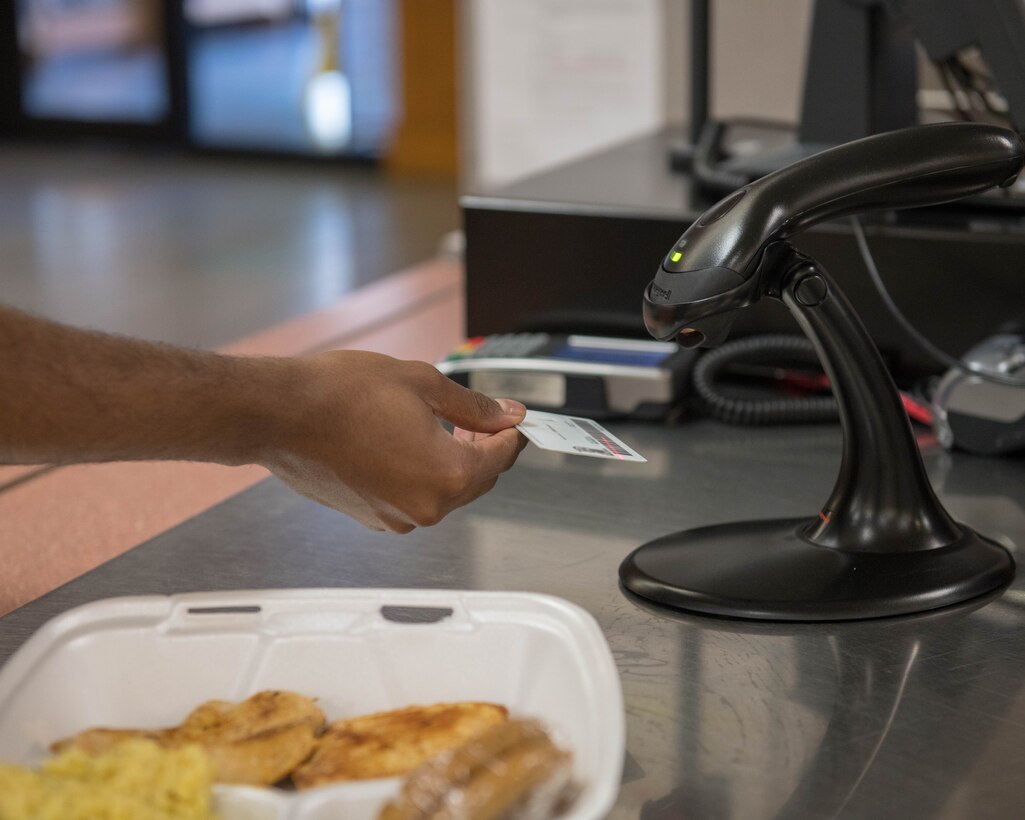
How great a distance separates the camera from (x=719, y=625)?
75 centimetres

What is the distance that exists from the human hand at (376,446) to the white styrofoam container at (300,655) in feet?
0.22

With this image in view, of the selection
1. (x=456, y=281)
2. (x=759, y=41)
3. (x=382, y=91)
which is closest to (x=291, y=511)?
(x=456, y=281)

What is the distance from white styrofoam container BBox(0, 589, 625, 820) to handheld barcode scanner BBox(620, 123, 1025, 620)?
0.17 m

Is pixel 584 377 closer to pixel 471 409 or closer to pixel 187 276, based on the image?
pixel 471 409

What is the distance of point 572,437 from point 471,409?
62mm

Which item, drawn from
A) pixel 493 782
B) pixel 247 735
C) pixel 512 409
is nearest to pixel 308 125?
pixel 512 409

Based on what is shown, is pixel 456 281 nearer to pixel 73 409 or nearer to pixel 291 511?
pixel 291 511

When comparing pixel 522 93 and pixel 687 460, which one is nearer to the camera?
pixel 687 460

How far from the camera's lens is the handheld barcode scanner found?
720 millimetres

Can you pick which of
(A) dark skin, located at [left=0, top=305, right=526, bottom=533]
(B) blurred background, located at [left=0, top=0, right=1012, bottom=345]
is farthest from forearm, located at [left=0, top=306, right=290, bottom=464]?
(B) blurred background, located at [left=0, top=0, right=1012, bottom=345]

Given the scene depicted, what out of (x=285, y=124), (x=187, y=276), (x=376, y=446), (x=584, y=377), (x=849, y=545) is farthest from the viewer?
(x=285, y=124)

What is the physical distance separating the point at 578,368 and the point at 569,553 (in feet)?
0.83

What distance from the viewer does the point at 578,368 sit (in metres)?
1.08

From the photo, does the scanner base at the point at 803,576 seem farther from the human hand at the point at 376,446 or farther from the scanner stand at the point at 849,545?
the human hand at the point at 376,446
